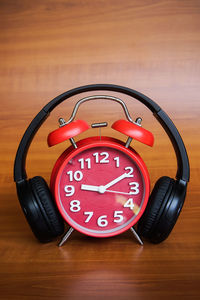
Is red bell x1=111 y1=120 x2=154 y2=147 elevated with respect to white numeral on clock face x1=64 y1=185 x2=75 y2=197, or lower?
elevated

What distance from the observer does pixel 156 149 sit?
2.16 m

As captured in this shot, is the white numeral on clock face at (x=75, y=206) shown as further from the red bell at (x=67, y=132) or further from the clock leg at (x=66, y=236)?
the red bell at (x=67, y=132)

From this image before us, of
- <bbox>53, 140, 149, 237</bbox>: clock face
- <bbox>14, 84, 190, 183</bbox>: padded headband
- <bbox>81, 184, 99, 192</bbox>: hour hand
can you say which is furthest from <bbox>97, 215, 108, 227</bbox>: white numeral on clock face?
<bbox>14, 84, 190, 183</bbox>: padded headband

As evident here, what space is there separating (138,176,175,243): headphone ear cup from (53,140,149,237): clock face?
3cm

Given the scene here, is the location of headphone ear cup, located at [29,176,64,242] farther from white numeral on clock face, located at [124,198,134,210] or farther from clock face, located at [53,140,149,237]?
white numeral on clock face, located at [124,198,134,210]

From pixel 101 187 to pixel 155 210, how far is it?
0.20 meters

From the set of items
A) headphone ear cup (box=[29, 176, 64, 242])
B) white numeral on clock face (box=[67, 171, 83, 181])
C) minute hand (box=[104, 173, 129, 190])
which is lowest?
headphone ear cup (box=[29, 176, 64, 242])

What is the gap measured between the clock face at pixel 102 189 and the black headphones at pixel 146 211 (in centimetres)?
5

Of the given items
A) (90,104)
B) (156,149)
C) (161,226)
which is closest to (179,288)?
(161,226)

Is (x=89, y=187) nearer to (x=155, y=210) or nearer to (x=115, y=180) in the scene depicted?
(x=115, y=180)

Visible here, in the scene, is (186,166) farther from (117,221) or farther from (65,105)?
(65,105)

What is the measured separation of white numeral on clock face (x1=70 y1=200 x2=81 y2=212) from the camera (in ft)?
4.69

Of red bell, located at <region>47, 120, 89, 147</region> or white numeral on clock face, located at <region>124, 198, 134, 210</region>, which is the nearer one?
red bell, located at <region>47, 120, 89, 147</region>

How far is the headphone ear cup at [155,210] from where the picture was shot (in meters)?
1.37
